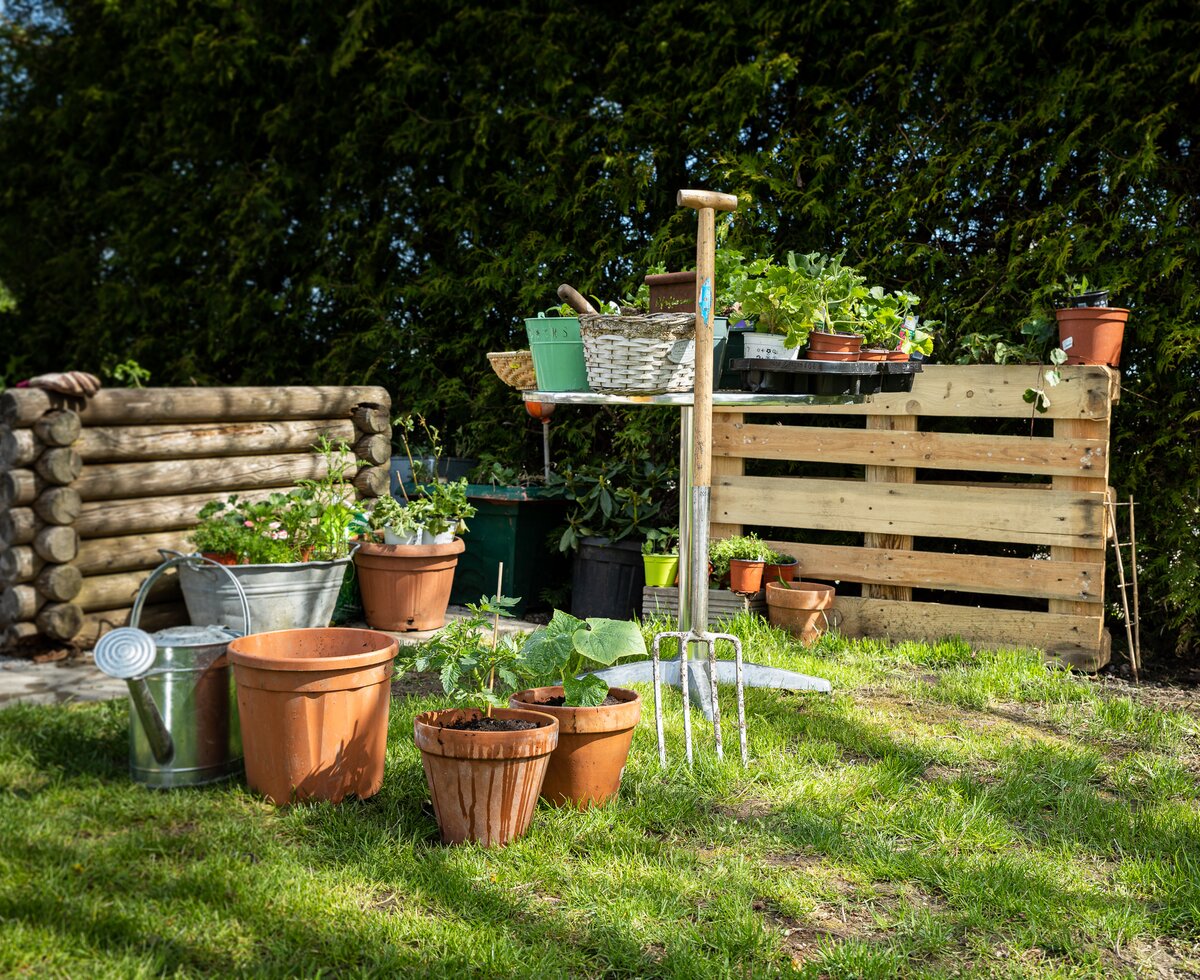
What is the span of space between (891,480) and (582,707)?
8.37 ft

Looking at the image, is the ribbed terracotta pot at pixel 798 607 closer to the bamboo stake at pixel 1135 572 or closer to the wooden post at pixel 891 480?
the wooden post at pixel 891 480

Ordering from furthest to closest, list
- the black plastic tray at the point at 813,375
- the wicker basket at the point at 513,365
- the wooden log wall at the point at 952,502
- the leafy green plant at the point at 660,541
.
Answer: the leafy green plant at the point at 660,541 < the wooden log wall at the point at 952,502 < the wicker basket at the point at 513,365 < the black plastic tray at the point at 813,375

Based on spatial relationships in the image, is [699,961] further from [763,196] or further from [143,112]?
[143,112]

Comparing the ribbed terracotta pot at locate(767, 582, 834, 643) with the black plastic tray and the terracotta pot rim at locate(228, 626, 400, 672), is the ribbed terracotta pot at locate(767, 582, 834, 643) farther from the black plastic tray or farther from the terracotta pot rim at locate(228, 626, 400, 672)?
the terracotta pot rim at locate(228, 626, 400, 672)

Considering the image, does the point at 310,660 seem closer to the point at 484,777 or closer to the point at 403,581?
the point at 484,777

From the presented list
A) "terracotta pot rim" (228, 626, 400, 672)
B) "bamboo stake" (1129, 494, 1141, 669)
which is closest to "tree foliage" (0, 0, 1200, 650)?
"bamboo stake" (1129, 494, 1141, 669)

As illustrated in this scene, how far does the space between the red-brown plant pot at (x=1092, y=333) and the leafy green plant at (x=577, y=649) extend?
99.9 inches

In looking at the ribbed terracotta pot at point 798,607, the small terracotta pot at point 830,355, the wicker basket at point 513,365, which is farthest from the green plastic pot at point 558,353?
the ribbed terracotta pot at point 798,607

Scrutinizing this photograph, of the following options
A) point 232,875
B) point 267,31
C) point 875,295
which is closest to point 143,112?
point 267,31

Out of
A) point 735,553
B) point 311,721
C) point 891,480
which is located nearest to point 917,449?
point 891,480

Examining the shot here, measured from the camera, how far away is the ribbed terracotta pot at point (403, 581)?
16.9 ft

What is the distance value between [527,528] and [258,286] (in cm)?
270

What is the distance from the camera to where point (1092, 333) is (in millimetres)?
4480

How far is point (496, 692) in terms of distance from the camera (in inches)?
120
